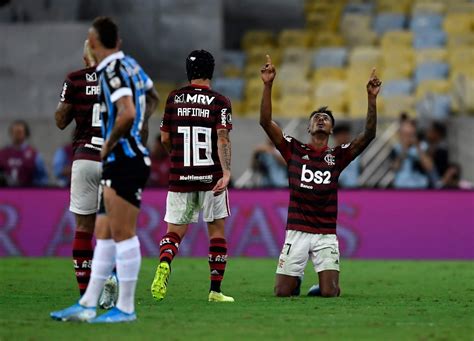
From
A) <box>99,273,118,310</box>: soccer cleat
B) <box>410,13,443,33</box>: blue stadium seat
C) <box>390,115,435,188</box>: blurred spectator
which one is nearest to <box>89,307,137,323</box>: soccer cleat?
<box>99,273,118,310</box>: soccer cleat

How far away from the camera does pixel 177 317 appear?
9.43 m

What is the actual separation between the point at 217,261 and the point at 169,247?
0.46 m

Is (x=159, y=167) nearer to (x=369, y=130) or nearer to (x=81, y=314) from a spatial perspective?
(x=369, y=130)

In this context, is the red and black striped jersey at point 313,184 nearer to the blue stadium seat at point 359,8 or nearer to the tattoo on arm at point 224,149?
the tattoo on arm at point 224,149

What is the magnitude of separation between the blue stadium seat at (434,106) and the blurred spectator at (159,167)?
5197mm

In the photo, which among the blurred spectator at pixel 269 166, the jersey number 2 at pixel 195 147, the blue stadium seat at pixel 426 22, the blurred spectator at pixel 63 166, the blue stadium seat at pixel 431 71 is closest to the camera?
the jersey number 2 at pixel 195 147

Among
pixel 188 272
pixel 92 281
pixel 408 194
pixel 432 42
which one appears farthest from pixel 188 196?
pixel 432 42

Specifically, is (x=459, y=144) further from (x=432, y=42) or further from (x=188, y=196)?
(x=188, y=196)

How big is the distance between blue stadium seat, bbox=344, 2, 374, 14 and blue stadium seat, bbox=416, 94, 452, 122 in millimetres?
4154

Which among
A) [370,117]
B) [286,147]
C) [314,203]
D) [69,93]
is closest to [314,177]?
[314,203]

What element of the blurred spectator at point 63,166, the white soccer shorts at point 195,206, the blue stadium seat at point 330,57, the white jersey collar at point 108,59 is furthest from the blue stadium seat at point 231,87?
the white jersey collar at point 108,59

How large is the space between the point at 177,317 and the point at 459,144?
517 inches

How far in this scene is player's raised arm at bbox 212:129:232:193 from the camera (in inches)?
439

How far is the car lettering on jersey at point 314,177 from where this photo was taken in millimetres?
12516
